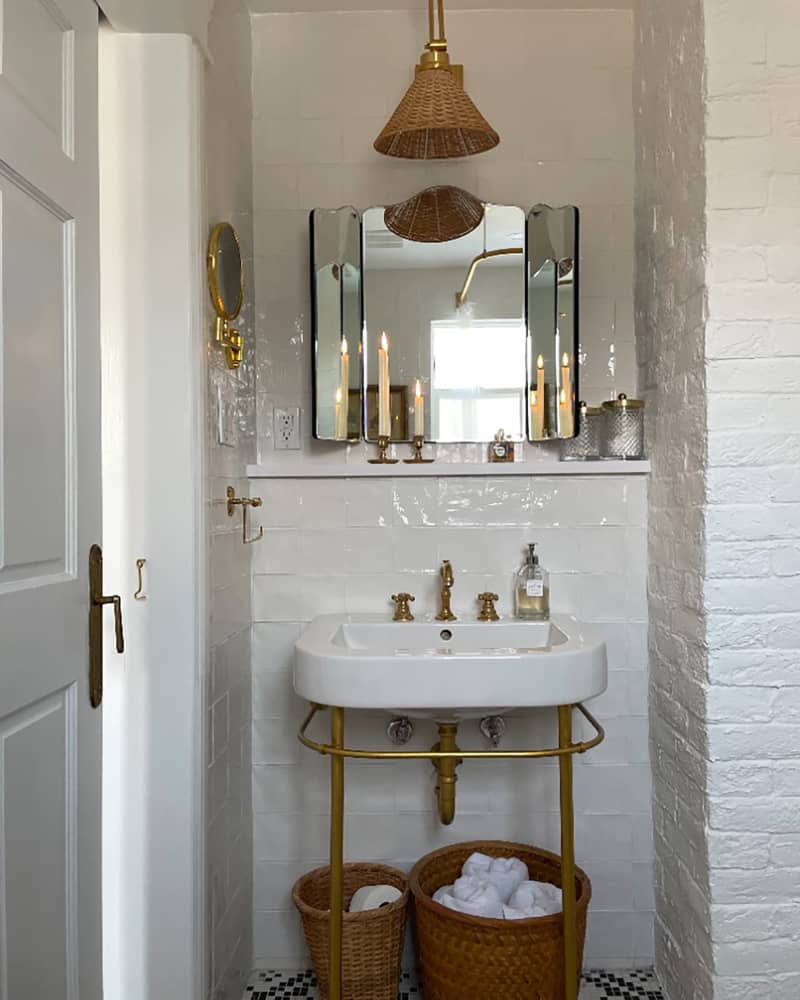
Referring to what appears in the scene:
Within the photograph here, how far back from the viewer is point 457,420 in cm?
A: 232

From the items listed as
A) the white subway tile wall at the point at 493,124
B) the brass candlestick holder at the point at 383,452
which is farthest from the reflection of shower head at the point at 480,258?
the brass candlestick holder at the point at 383,452

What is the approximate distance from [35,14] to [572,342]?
→ 141 centimetres

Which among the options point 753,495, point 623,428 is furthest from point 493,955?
point 623,428

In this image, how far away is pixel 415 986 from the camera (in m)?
2.19

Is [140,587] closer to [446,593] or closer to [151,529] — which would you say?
[151,529]

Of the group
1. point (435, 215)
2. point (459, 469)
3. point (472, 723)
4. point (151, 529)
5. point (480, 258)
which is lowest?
point (472, 723)

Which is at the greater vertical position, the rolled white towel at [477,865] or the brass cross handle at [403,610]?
the brass cross handle at [403,610]

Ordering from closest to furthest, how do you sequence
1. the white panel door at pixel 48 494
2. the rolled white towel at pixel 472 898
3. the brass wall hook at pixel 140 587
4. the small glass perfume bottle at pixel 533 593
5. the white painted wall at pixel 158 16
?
1. the white panel door at pixel 48 494
2. the white painted wall at pixel 158 16
3. the brass wall hook at pixel 140 587
4. the rolled white towel at pixel 472 898
5. the small glass perfume bottle at pixel 533 593

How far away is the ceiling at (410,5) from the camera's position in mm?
2289

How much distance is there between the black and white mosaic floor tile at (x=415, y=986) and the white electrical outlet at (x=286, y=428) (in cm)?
133

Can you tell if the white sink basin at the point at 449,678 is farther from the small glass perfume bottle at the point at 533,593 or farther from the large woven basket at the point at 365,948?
the large woven basket at the point at 365,948

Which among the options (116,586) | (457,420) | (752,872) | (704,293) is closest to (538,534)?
(457,420)

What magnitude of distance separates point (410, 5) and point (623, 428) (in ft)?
3.98

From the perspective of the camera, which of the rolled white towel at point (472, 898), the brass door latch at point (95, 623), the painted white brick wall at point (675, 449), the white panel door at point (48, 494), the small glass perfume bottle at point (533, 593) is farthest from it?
the small glass perfume bottle at point (533, 593)
